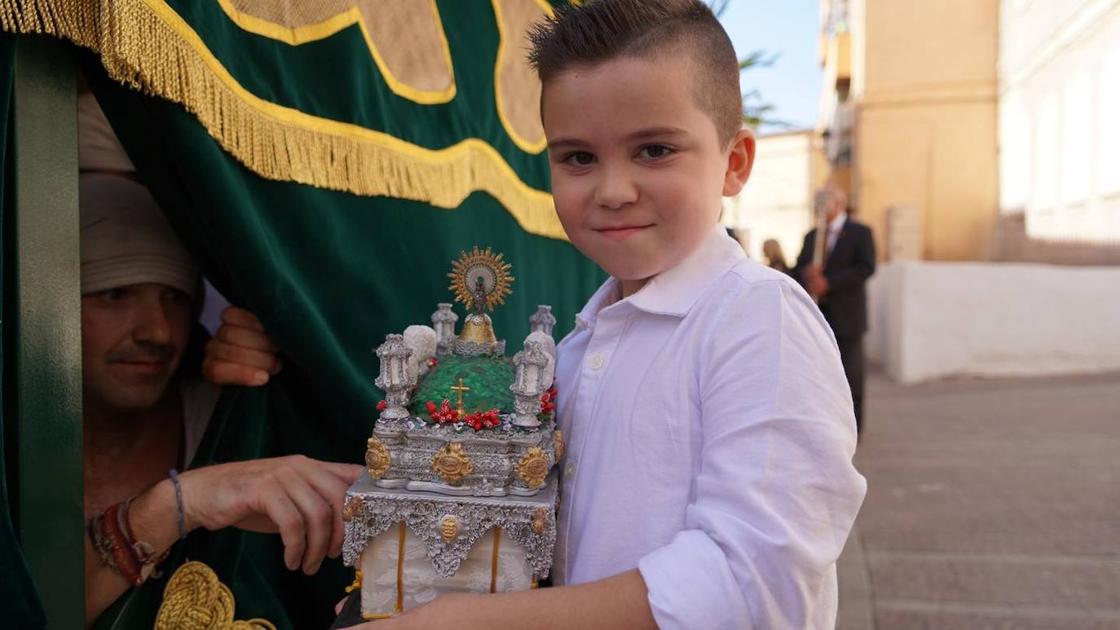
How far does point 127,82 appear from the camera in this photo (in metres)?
1.23

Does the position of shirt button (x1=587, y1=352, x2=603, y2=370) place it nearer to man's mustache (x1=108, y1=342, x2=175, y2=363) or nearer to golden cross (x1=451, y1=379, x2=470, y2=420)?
golden cross (x1=451, y1=379, x2=470, y2=420)

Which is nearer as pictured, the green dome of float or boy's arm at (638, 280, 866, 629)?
boy's arm at (638, 280, 866, 629)

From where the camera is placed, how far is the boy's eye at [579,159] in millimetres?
1075

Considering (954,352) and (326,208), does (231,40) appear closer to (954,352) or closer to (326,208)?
(326,208)

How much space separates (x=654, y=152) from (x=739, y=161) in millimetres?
186

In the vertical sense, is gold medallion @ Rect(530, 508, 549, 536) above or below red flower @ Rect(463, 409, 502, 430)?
below

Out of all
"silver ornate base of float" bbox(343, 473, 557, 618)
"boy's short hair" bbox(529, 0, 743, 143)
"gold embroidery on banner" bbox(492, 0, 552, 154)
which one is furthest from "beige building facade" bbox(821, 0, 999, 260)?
"silver ornate base of float" bbox(343, 473, 557, 618)

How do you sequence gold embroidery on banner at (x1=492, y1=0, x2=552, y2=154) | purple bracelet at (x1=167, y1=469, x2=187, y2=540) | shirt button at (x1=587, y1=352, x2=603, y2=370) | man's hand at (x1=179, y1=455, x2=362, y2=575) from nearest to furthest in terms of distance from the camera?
1. shirt button at (x1=587, y1=352, x2=603, y2=370)
2. man's hand at (x1=179, y1=455, x2=362, y2=575)
3. purple bracelet at (x1=167, y1=469, x2=187, y2=540)
4. gold embroidery on banner at (x1=492, y1=0, x2=552, y2=154)

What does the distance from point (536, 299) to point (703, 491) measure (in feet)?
7.16

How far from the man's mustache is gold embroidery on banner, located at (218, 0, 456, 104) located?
2.23ft

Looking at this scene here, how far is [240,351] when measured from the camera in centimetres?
160

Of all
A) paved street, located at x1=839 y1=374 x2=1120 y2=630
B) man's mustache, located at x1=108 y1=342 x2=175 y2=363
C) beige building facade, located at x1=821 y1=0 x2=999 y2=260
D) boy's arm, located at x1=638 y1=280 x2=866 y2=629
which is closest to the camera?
boy's arm, located at x1=638 y1=280 x2=866 y2=629

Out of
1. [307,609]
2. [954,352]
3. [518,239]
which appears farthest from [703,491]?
[954,352]

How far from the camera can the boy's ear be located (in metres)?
1.14
